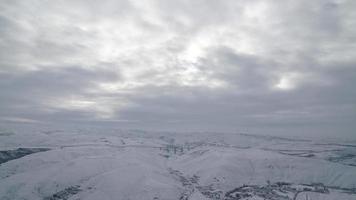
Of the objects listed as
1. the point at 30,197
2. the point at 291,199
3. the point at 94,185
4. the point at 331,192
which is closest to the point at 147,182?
the point at 94,185

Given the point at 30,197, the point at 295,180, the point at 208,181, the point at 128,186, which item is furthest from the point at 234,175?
the point at 30,197

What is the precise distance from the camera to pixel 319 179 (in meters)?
190

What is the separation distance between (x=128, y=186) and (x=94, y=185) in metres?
17.9

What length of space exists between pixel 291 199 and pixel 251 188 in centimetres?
3057

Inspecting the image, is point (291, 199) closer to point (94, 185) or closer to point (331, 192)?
point (331, 192)

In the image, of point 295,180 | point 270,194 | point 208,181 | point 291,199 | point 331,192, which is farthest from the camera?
point 295,180

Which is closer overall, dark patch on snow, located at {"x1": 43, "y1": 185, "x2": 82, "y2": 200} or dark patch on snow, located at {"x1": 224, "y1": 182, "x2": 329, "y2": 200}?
dark patch on snow, located at {"x1": 43, "y1": 185, "x2": 82, "y2": 200}

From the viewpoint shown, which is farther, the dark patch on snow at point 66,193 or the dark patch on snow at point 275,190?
the dark patch on snow at point 275,190

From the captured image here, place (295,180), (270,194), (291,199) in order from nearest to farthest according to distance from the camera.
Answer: (291,199) → (270,194) → (295,180)

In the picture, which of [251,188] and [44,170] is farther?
[44,170]

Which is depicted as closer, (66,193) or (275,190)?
(66,193)

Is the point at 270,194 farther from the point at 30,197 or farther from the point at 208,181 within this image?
the point at 30,197

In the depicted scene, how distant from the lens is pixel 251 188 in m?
164

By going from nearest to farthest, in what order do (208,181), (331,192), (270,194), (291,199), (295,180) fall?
(291,199) < (270,194) < (331,192) < (208,181) < (295,180)
